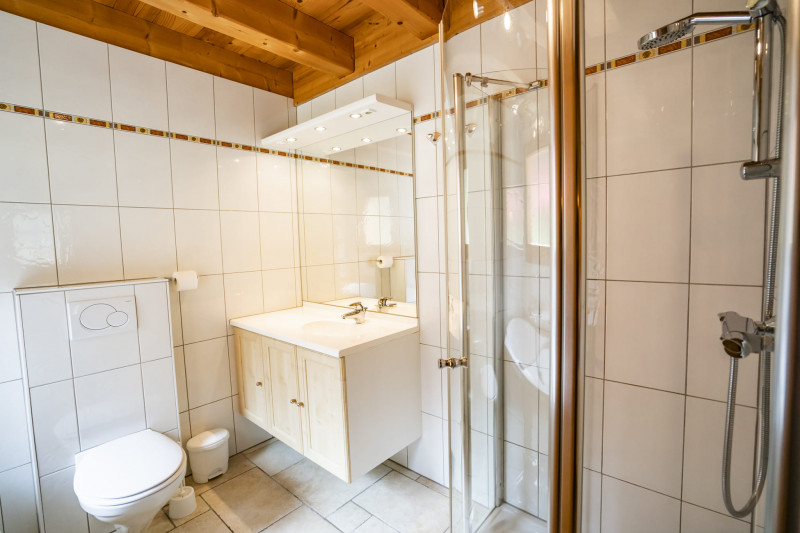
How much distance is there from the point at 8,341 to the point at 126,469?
0.78 metres

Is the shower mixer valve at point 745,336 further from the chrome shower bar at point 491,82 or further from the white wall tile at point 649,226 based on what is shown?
the chrome shower bar at point 491,82

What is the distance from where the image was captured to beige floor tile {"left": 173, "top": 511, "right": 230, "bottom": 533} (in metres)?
1.67

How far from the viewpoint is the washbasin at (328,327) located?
6.55 feet

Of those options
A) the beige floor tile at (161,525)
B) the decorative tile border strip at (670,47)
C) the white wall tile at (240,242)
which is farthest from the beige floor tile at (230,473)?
the decorative tile border strip at (670,47)

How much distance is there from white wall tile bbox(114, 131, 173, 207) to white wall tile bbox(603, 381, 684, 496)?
7.70ft

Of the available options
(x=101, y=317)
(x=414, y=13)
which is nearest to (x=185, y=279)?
(x=101, y=317)

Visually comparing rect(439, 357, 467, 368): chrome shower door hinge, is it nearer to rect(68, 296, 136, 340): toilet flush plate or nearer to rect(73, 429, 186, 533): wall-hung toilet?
rect(73, 429, 186, 533): wall-hung toilet

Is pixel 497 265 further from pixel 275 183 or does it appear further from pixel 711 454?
pixel 275 183

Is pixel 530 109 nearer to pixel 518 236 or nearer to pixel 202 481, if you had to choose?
pixel 518 236

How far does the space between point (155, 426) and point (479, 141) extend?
6.69 ft

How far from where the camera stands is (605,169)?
116 cm

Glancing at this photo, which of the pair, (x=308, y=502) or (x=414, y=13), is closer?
(x=414, y=13)

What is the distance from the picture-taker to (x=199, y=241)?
2098mm

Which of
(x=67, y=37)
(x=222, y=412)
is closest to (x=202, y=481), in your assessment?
(x=222, y=412)
